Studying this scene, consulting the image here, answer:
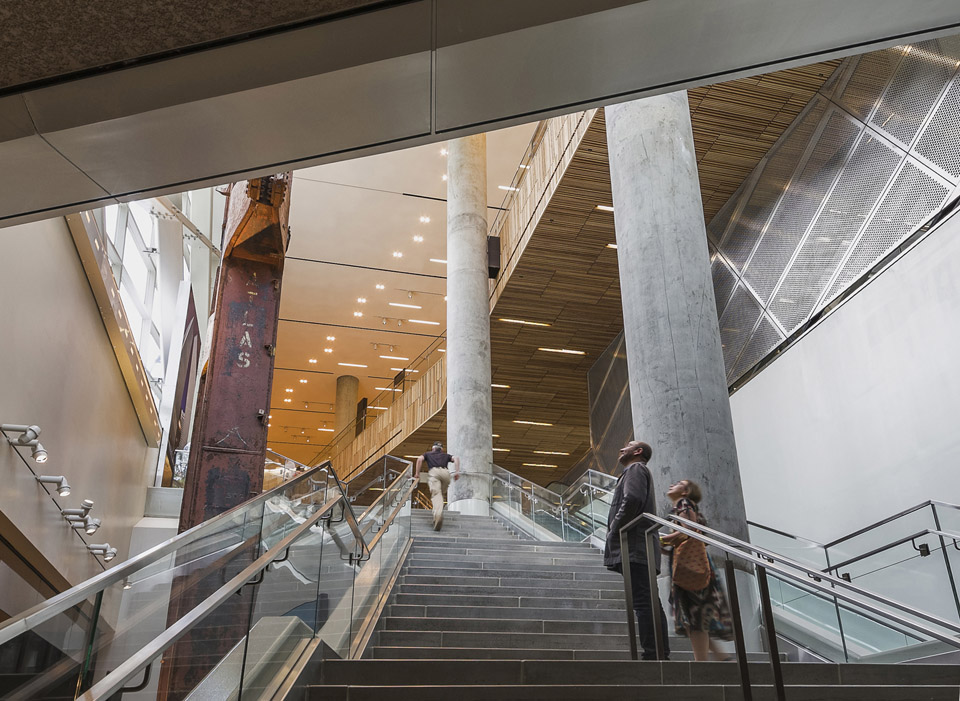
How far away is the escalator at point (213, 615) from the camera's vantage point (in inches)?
75.4

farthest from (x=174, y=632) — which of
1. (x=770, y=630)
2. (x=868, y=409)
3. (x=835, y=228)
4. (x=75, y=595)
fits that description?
(x=835, y=228)

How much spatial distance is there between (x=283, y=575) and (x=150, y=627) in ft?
3.90

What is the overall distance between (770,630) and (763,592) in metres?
0.16

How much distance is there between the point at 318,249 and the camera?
73.9 feet

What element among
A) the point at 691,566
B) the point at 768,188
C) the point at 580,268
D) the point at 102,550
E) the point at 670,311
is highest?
the point at 580,268

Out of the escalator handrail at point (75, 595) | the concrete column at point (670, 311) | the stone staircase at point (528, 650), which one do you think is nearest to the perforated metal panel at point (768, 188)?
the concrete column at point (670, 311)

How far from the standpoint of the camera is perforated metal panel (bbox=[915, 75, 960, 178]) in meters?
8.45

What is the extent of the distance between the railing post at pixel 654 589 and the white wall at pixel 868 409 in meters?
3.87

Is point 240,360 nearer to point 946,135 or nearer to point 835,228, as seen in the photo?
point 946,135

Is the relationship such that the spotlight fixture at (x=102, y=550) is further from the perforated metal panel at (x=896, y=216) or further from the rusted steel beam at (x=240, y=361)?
→ the perforated metal panel at (x=896, y=216)

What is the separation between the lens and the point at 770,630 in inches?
144

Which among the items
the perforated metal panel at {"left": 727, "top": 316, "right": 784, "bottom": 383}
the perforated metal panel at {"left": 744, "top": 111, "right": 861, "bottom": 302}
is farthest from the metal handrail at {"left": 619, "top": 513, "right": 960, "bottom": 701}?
the perforated metal panel at {"left": 744, "top": 111, "right": 861, "bottom": 302}

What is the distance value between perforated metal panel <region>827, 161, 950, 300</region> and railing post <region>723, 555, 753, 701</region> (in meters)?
6.17

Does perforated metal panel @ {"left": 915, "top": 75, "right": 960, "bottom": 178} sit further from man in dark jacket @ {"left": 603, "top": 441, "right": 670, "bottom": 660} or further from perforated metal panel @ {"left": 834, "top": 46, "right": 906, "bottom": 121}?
man in dark jacket @ {"left": 603, "top": 441, "right": 670, "bottom": 660}
